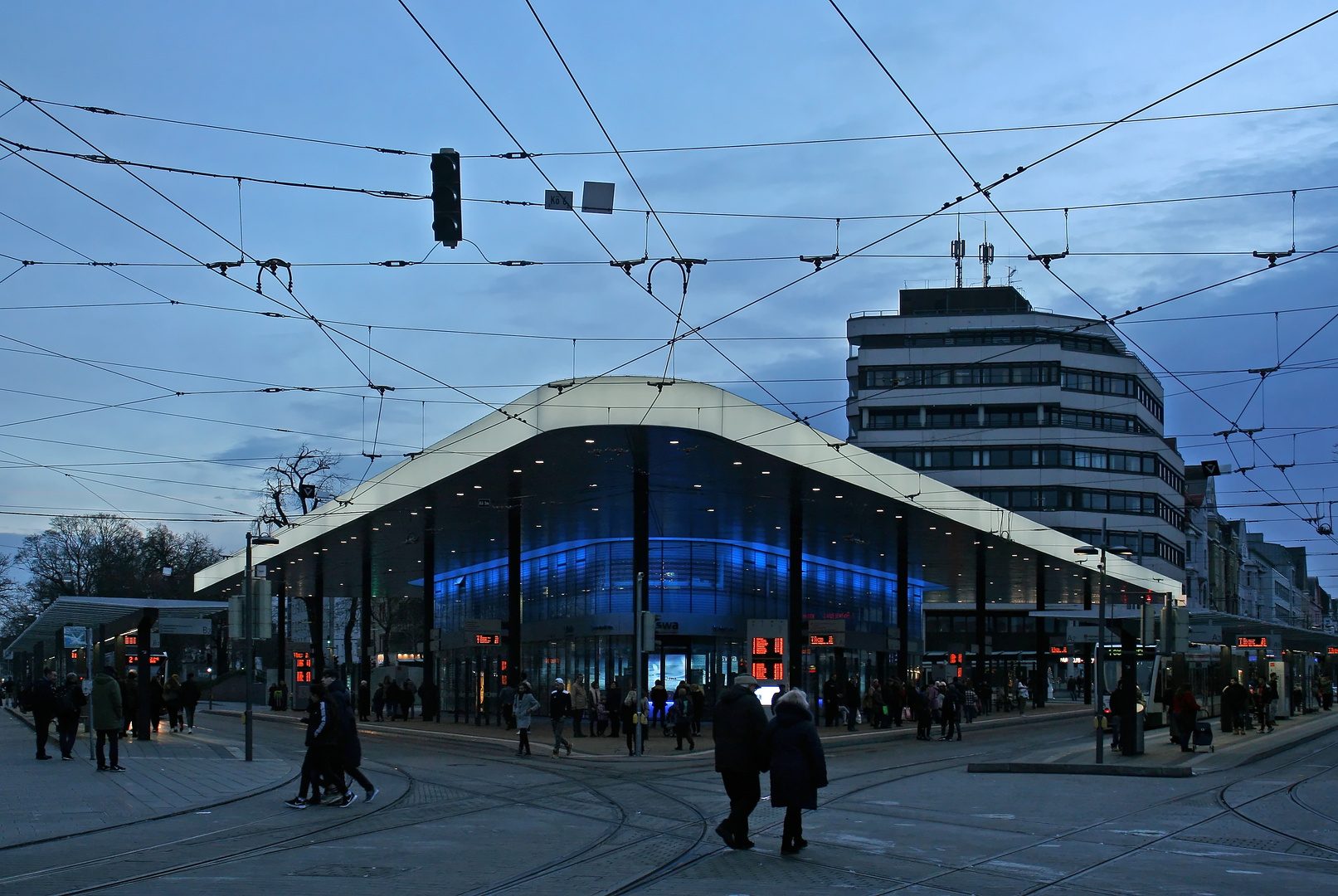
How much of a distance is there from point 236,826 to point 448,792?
478 centimetres

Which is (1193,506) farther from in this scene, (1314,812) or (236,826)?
(236,826)

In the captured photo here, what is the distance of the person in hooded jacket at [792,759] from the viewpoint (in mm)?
11672

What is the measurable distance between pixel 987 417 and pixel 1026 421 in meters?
2.40

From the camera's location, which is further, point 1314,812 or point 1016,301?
point 1016,301

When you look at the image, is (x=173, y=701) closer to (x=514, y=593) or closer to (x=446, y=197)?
(x=514, y=593)

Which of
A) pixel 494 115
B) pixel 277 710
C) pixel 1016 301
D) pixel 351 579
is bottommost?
pixel 277 710

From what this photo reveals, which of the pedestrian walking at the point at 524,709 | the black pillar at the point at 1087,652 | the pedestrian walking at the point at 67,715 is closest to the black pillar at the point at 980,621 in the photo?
the black pillar at the point at 1087,652

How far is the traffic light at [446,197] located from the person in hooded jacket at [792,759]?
18.4 feet

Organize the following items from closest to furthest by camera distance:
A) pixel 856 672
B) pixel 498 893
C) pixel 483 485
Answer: pixel 498 893, pixel 483 485, pixel 856 672

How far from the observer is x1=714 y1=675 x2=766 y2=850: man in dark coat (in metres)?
12.3

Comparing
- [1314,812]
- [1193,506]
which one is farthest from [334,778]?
[1193,506]

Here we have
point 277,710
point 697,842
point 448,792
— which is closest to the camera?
point 697,842

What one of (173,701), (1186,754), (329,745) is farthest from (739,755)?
(173,701)

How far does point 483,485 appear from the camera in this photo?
35.2m
